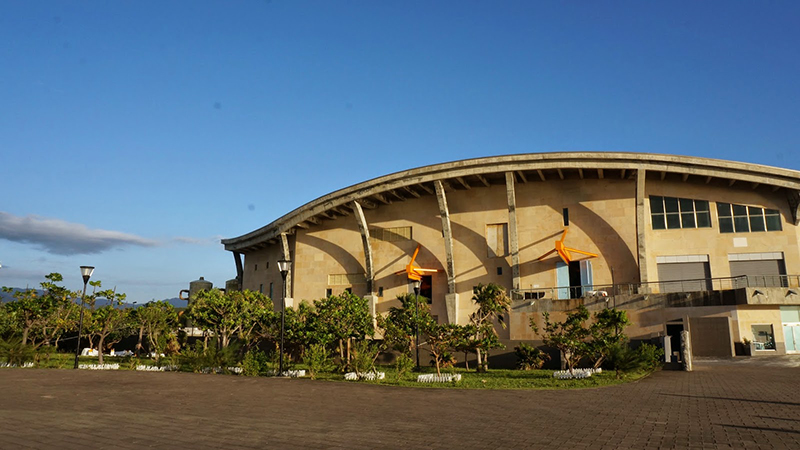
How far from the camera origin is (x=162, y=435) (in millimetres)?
8234

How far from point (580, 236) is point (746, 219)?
33.9 feet

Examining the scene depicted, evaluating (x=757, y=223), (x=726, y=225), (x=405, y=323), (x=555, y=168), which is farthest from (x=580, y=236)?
(x=405, y=323)

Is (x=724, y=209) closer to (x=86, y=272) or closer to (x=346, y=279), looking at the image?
(x=346, y=279)

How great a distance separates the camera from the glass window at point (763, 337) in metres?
30.1

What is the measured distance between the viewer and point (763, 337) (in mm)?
30219

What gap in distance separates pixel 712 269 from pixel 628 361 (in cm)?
1935

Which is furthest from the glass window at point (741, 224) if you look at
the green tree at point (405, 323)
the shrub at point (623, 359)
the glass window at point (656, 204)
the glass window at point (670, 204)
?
the green tree at point (405, 323)

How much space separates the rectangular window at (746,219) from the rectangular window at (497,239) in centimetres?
1396

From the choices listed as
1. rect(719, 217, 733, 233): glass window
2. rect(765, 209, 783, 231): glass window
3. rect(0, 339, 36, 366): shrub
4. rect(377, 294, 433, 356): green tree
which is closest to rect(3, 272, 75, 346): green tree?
rect(0, 339, 36, 366): shrub

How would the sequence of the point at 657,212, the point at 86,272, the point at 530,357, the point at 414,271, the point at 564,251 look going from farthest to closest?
the point at 414,271 < the point at 657,212 < the point at 564,251 < the point at 530,357 < the point at 86,272

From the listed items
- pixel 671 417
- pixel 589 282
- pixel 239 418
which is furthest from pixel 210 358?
pixel 589 282

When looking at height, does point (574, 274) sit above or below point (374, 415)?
above

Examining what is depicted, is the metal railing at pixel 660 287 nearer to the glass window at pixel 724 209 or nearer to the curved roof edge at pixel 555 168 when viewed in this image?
the glass window at pixel 724 209

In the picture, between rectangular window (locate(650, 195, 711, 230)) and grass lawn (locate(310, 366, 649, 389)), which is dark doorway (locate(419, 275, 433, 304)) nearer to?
rectangular window (locate(650, 195, 711, 230))
